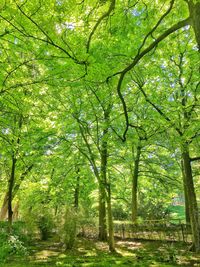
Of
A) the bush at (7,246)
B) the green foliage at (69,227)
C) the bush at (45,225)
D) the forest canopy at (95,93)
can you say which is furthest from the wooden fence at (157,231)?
the bush at (7,246)

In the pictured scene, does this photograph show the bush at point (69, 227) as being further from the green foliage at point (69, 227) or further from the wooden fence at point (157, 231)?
the wooden fence at point (157, 231)

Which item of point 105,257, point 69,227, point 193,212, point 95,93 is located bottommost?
point 105,257

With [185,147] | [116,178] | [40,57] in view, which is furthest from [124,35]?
[116,178]

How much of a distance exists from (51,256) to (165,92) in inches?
299

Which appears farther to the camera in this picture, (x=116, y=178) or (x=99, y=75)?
(x=116, y=178)

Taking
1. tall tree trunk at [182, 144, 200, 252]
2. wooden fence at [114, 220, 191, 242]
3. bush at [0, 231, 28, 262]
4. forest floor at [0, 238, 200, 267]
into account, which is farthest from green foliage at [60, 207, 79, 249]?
wooden fence at [114, 220, 191, 242]

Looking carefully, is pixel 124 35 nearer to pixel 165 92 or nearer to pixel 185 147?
pixel 165 92

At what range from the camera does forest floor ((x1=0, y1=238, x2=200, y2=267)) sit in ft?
26.5

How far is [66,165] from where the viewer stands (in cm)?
1639

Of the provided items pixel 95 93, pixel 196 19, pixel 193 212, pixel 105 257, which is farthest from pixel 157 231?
pixel 196 19

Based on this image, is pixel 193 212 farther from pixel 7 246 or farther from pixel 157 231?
pixel 7 246

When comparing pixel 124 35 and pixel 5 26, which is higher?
pixel 124 35

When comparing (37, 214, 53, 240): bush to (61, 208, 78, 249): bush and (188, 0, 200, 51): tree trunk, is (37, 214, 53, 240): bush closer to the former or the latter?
(61, 208, 78, 249): bush

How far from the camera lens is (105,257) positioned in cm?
929
